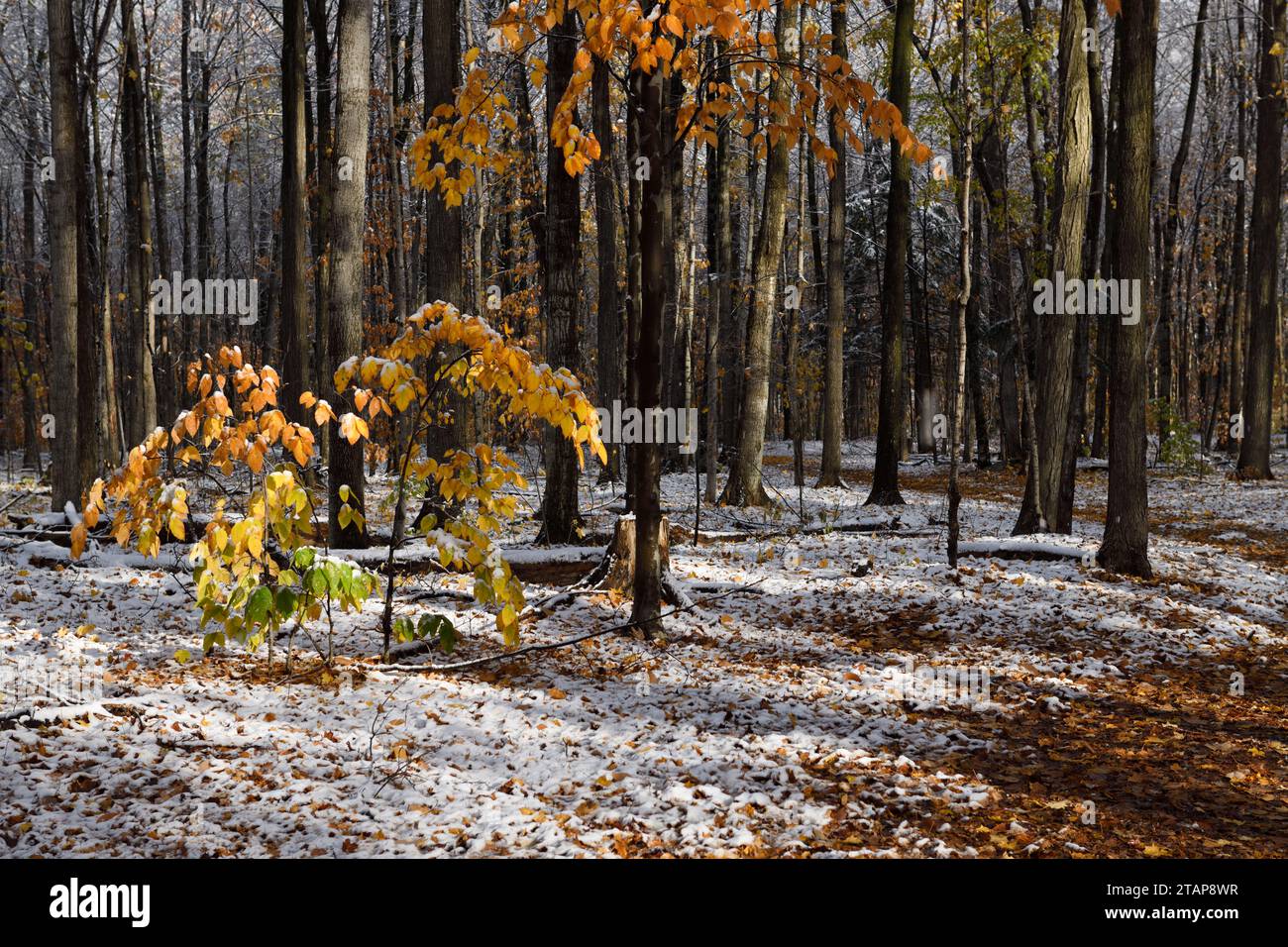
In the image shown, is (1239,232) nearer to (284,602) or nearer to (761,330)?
(761,330)

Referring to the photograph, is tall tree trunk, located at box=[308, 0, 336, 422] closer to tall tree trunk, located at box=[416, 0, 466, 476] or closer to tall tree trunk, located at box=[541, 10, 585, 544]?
tall tree trunk, located at box=[416, 0, 466, 476]

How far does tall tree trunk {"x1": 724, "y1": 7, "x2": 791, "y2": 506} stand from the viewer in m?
13.2

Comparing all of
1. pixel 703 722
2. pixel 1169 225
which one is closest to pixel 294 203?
pixel 703 722

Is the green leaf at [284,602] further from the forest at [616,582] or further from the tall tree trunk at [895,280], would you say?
the tall tree trunk at [895,280]

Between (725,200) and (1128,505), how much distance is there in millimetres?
11467

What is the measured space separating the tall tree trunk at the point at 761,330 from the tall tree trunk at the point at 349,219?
6.10 meters

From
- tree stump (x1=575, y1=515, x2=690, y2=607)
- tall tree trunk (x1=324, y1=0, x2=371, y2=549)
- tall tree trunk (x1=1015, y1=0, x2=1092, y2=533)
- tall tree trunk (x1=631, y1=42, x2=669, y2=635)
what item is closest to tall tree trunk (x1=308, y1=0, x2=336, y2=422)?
tall tree trunk (x1=324, y1=0, x2=371, y2=549)

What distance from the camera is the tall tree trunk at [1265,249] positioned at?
16031 mm

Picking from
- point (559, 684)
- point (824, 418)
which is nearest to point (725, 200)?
point (824, 418)

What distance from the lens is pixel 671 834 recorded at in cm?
372

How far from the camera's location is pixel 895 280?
14125 millimetres

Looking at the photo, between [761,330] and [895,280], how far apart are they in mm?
2411

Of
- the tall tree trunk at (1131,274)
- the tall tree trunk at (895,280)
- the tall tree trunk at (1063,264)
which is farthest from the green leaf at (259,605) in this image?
the tall tree trunk at (895,280)
